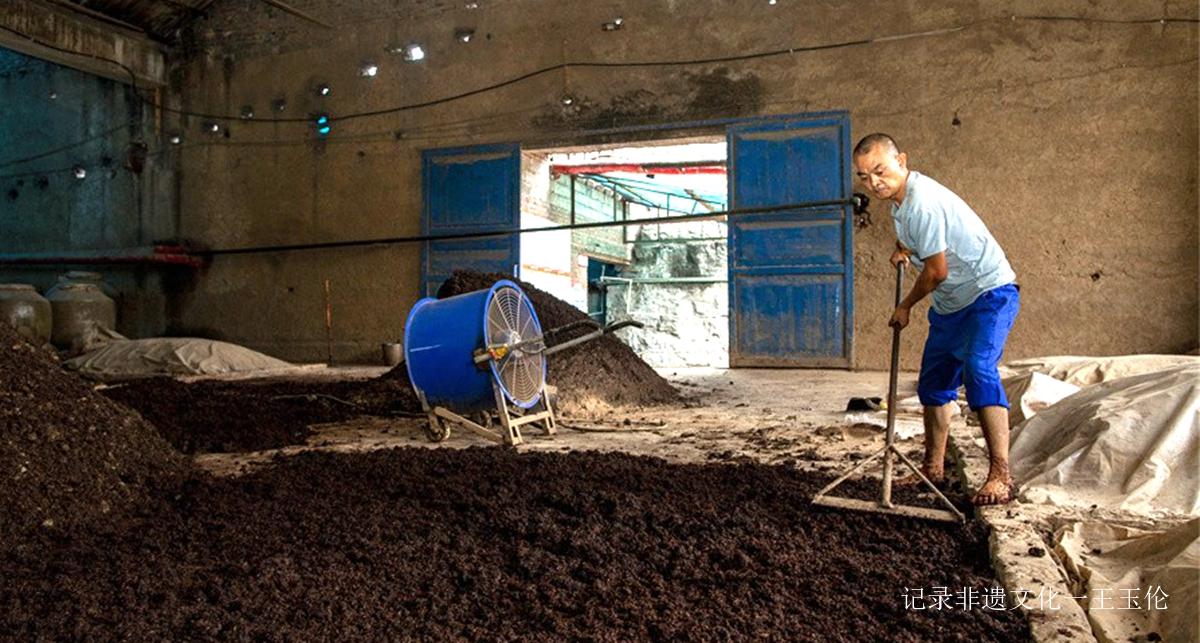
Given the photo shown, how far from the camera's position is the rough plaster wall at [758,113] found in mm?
7270

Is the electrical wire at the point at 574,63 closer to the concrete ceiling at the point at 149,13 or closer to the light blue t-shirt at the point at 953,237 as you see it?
the concrete ceiling at the point at 149,13

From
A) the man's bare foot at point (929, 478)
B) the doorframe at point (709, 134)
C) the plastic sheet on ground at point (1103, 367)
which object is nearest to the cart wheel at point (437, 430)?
the man's bare foot at point (929, 478)

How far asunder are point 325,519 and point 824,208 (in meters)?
6.86

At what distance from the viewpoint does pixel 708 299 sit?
635 inches

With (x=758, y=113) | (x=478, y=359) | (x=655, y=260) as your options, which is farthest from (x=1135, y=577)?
(x=655, y=260)

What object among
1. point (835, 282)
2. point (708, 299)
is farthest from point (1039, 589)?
point (708, 299)

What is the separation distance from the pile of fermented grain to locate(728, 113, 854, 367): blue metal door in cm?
630

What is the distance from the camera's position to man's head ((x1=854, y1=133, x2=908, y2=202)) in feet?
9.14

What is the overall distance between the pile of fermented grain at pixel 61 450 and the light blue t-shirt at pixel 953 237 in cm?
Answer: 323

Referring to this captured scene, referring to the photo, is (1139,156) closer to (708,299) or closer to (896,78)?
(896,78)

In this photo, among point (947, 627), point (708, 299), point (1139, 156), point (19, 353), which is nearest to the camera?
point (947, 627)

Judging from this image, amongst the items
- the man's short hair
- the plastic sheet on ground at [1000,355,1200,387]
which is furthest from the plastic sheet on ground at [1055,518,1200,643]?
the plastic sheet on ground at [1000,355,1200,387]

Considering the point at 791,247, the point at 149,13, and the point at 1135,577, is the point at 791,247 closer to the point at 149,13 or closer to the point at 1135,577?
the point at 1135,577

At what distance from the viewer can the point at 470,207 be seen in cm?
966
